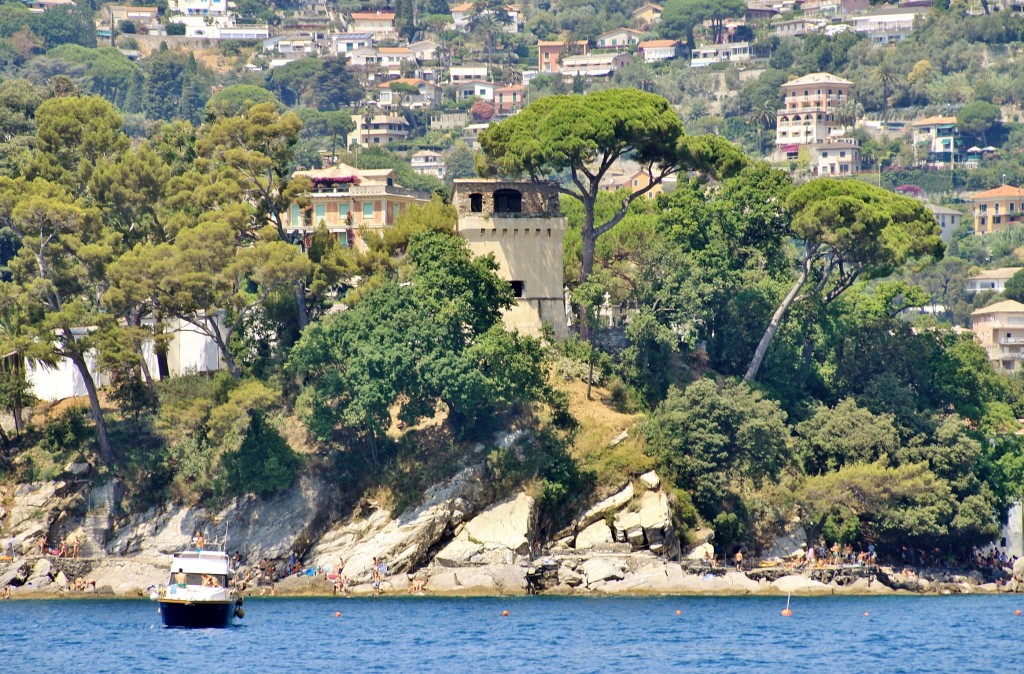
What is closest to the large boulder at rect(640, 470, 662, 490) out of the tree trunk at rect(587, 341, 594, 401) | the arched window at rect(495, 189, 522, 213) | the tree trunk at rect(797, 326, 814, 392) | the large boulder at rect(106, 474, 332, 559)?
the tree trunk at rect(587, 341, 594, 401)

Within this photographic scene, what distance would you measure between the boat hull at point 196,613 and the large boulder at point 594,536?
50.8ft

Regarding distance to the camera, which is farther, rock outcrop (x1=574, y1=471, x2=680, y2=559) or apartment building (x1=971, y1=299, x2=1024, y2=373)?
apartment building (x1=971, y1=299, x2=1024, y2=373)

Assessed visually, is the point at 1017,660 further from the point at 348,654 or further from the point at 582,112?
the point at 582,112

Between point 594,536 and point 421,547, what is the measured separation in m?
6.30

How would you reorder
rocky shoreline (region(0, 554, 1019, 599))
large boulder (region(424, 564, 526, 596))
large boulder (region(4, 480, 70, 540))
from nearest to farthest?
large boulder (region(424, 564, 526, 596)) → rocky shoreline (region(0, 554, 1019, 599)) → large boulder (region(4, 480, 70, 540))

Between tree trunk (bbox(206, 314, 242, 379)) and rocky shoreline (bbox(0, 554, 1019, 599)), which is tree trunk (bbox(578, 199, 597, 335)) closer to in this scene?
rocky shoreline (bbox(0, 554, 1019, 599))

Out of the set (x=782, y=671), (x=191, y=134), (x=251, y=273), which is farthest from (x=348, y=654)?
(x=191, y=134)

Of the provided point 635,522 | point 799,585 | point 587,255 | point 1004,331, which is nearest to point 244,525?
point 635,522

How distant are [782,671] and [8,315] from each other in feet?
125

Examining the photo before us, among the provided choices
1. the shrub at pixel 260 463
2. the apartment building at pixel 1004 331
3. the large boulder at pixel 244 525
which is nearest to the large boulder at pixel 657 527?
the large boulder at pixel 244 525

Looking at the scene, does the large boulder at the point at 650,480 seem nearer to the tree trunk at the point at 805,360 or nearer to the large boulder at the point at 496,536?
the large boulder at the point at 496,536

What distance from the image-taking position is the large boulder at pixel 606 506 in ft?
236

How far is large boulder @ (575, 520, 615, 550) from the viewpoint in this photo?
71.3 metres

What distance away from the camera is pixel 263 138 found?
8112 centimetres
